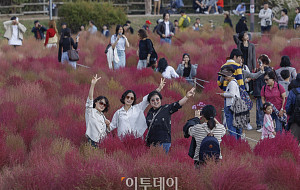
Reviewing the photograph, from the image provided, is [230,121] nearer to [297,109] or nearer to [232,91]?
[232,91]

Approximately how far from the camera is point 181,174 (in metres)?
6.65

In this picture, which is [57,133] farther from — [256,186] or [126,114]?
[256,186]

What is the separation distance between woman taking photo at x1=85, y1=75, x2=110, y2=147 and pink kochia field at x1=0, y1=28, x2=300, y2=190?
0.83 feet

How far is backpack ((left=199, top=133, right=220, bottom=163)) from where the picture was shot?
23.1ft

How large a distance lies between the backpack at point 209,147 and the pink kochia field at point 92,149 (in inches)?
4.8

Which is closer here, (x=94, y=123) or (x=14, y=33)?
(x=94, y=123)

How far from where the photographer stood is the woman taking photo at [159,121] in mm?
8258

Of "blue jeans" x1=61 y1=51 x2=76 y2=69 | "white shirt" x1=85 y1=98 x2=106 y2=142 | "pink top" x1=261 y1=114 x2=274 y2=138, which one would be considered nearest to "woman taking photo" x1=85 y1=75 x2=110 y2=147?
"white shirt" x1=85 y1=98 x2=106 y2=142

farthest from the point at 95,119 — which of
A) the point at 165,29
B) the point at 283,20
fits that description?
the point at 283,20

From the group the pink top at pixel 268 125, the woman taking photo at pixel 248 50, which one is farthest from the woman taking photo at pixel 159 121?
the woman taking photo at pixel 248 50

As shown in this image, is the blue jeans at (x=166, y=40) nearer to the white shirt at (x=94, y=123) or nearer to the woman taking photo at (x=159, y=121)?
the white shirt at (x=94, y=123)

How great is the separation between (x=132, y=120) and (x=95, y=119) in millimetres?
522

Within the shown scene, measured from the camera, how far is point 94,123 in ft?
28.6

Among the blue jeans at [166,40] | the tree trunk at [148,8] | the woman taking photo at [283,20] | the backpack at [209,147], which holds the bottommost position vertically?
the backpack at [209,147]
